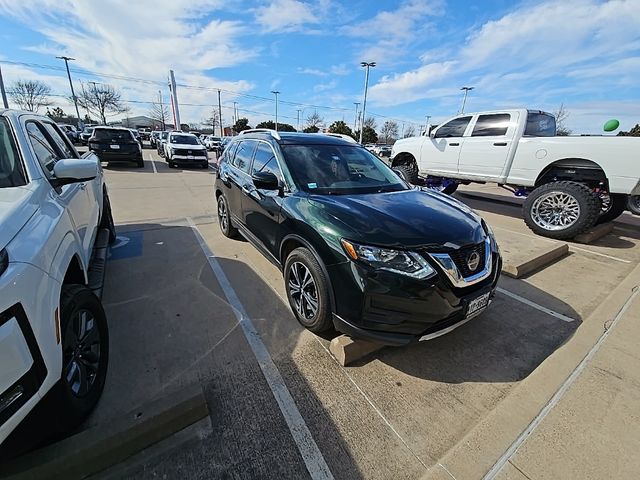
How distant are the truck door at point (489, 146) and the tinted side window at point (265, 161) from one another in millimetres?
5105

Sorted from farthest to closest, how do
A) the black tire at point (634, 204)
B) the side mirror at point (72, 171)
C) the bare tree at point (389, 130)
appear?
the bare tree at point (389, 130) < the black tire at point (634, 204) < the side mirror at point (72, 171)

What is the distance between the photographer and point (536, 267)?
4285 mm

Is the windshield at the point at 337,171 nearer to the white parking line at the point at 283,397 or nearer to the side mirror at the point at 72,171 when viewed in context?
the white parking line at the point at 283,397

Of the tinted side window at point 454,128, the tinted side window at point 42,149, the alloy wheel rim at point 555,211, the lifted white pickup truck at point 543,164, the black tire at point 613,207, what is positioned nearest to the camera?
the tinted side window at point 42,149

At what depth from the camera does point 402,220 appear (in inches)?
93.3

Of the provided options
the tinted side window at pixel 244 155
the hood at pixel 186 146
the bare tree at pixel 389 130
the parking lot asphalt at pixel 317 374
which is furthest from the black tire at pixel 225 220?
the bare tree at pixel 389 130

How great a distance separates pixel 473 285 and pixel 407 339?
2.17 feet

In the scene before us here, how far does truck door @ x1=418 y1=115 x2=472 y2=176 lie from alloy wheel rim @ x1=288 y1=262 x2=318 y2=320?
595 centimetres

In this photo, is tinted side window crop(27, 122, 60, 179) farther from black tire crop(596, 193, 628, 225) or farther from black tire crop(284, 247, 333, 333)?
black tire crop(596, 193, 628, 225)

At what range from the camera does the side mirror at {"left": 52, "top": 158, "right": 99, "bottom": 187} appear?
2.09 meters

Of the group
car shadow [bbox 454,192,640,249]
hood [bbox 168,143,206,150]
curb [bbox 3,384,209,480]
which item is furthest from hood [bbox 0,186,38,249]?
hood [bbox 168,143,206,150]

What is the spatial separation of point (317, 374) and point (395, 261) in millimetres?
1060

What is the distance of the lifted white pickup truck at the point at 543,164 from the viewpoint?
4.90 m

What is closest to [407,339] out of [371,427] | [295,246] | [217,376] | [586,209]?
[371,427]
